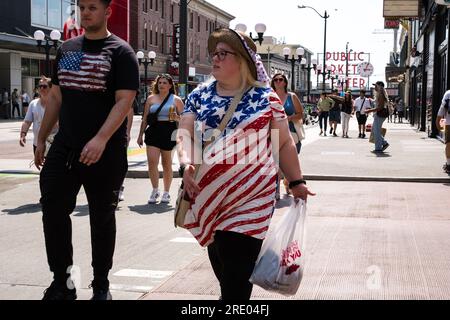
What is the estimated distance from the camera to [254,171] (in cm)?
353

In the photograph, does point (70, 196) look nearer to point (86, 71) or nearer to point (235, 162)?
point (86, 71)

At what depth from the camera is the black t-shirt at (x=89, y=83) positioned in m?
4.17

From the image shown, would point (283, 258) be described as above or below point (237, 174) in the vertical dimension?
below

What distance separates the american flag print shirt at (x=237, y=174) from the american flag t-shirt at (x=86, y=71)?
839 millimetres

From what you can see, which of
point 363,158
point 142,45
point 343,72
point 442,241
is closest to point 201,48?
point 142,45

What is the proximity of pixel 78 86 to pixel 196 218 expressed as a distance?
1.18m

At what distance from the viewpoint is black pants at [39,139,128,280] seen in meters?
4.17

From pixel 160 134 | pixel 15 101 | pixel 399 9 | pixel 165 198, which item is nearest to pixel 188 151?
pixel 160 134

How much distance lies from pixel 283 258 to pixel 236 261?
236mm

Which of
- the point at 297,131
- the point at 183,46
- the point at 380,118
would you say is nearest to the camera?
the point at 297,131

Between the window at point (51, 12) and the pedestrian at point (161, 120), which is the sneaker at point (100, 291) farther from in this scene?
the window at point (51, 12)

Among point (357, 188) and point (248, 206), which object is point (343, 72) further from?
point (248, 206)

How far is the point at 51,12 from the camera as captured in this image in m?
46.7

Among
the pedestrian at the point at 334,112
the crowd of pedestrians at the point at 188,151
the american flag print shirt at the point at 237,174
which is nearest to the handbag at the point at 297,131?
the crowd of pedestrians at the point at 188,151
